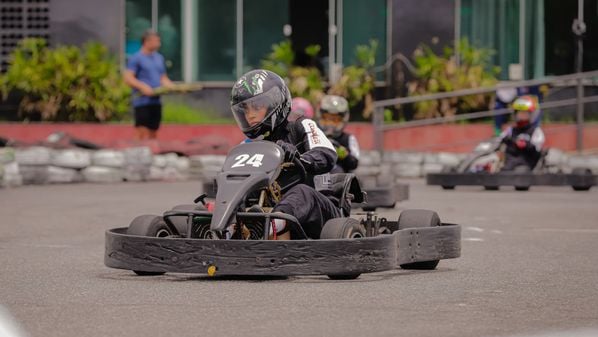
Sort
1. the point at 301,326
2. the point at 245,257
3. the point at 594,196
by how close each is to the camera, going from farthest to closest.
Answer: the point at 594,196 < the point at 245,257 < the point at 301,326

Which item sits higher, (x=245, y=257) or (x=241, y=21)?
(x=241, y=21)

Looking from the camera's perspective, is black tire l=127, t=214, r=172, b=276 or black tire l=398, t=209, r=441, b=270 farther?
black tire l=398, t=209, r=441, b=270

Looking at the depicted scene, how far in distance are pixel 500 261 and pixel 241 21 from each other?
15.8 metres

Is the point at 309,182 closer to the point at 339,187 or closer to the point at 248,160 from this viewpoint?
the point at 339,187

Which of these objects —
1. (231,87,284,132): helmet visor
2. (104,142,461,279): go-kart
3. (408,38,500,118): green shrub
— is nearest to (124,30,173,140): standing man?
(408,38,500,118): green shrub

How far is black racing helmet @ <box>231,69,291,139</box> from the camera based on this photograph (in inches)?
351

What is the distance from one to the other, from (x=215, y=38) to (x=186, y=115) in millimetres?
1659

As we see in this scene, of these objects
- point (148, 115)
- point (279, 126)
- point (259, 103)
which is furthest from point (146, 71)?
point (259, 103)

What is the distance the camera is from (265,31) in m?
25.0

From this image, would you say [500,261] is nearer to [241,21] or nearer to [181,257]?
[181,257]

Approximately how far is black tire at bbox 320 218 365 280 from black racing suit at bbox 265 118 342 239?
203mm

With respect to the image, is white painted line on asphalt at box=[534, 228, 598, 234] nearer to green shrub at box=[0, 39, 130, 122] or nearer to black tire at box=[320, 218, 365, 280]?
black tire at box=[320, 218, 365, 280]

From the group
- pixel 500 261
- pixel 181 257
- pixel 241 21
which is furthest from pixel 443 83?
pixel 181 257

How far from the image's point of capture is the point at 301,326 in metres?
6.51
